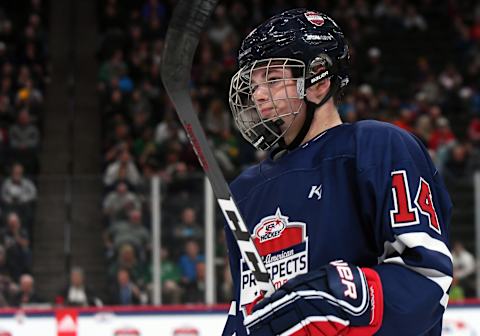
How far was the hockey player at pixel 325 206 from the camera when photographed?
1.75 meters

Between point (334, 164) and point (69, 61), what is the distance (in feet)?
32.8

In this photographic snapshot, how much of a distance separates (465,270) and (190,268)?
6.20 ft

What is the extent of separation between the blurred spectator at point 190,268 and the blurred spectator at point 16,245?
103cm

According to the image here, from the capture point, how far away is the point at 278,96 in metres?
1.95

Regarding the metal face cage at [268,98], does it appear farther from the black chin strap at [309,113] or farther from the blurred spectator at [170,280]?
the blurred spectator at [170,280]

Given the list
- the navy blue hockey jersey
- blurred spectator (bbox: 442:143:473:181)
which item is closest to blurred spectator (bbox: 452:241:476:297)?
blurred spectator (bbox: 442:143:473:181)

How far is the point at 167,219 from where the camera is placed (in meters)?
7.32

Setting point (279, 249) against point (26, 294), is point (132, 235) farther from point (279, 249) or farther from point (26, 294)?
point (279, 249)

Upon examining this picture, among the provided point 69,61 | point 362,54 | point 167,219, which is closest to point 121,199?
point 167,219

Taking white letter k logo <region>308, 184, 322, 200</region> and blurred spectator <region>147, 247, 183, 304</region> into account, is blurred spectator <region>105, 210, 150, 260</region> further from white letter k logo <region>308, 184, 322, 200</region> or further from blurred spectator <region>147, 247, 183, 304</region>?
white letter k logo <region>308, 184, 322, 200</region>

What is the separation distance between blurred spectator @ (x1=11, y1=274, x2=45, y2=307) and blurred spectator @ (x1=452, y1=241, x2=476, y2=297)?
2.83 meters

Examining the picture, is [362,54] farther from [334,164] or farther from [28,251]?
[334,164]

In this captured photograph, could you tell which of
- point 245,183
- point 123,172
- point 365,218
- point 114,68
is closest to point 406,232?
point 365,218

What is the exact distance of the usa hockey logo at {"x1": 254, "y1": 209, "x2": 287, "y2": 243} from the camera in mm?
1956
